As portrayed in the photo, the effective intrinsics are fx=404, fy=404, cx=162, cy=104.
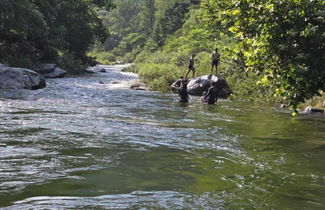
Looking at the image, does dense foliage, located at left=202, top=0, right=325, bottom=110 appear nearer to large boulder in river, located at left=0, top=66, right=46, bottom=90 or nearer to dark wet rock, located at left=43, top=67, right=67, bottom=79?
large boulder in river, located at left=0, top=66, right=46, bottom=90

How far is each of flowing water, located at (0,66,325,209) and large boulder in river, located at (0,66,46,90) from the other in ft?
23.5

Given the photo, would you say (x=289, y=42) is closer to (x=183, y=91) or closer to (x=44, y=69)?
(x=183, y=91)

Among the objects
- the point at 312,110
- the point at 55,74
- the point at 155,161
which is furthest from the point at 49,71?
the point at 155,161

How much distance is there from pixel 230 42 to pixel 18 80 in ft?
64.6

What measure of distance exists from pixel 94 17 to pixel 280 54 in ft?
104

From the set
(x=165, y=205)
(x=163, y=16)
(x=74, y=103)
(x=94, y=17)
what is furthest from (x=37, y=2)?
(x=163, y=16)

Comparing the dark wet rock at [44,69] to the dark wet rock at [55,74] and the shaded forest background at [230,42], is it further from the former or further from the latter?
the shaded forest background at [230,42]

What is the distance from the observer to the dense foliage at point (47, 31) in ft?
81.6

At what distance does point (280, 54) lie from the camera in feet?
31.5

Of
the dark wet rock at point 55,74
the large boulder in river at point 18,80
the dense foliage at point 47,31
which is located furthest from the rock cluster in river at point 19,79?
the dark wet rock at point 55,74

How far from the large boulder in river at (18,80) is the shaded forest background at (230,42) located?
4940 mm

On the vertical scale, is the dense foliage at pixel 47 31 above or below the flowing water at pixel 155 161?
above

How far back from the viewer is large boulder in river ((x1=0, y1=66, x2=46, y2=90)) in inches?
788

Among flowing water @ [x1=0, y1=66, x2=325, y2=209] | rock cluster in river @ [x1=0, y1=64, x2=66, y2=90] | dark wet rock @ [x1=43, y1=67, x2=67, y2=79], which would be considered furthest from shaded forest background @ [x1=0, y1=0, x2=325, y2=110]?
rock cluster in river @ [x1=0, y1=64, x2=66, y2=90]
